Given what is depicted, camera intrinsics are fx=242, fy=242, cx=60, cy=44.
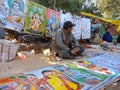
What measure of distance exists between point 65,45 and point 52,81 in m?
2.17

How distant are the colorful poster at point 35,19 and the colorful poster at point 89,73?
148 cm

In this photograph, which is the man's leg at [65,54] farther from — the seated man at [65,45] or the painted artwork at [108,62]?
the painted artwork at [108,62]

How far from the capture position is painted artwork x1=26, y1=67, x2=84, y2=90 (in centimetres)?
346

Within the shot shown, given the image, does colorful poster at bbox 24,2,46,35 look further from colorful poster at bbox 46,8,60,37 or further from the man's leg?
the man's leg

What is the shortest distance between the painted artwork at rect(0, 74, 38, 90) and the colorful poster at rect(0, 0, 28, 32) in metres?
1.71

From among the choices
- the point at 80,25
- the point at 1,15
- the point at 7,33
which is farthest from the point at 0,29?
A: the point at 80,25

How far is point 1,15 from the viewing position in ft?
15.4

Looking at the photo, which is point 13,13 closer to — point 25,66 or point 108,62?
point 25,66

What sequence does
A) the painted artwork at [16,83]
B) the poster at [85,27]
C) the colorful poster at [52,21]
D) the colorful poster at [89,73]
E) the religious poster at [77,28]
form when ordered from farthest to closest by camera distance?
the poster at [85,27] → the religious poster at [77,28] → the colorful poster at [52,21] → the colorful poster at [89,73] → the painted artwork at [16,83]

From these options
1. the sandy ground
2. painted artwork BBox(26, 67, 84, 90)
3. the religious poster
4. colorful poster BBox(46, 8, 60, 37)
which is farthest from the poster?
painted artwork BBox(26, 67, 84, 90)

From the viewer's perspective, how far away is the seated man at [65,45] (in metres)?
5.54

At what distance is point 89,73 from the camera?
4.43 m

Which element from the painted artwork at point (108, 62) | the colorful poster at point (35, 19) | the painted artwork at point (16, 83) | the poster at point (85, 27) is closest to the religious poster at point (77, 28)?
the poster at point (85, 27)

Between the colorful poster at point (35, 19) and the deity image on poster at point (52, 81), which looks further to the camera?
the colorful poster at point (35, 19)
